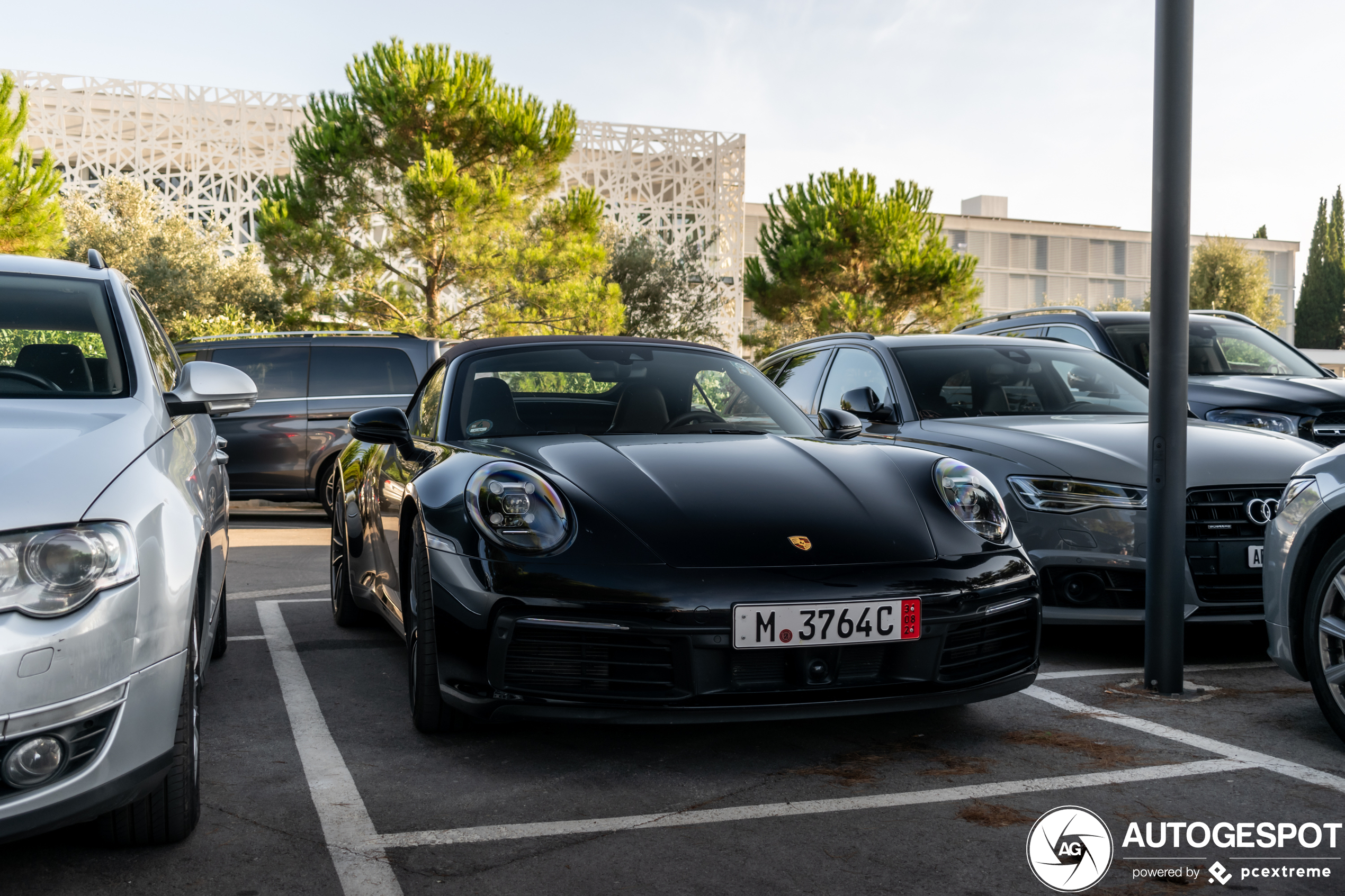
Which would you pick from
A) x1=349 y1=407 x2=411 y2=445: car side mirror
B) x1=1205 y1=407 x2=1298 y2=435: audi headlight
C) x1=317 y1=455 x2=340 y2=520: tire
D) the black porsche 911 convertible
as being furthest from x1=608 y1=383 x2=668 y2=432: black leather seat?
x1=317 y1=455 x2=340 y2=520: tire

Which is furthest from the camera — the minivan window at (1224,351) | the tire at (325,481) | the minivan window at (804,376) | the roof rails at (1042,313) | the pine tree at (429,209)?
the pine tree at (429,209)

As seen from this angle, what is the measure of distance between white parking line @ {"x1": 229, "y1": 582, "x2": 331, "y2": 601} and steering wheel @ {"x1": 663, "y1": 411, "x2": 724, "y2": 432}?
3.16 m

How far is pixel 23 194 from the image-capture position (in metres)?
23.3

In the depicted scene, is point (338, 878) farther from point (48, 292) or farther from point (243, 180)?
point (243, 180)

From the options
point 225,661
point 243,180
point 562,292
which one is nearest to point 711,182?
point 243,180

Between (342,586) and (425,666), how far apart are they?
7.07 ft

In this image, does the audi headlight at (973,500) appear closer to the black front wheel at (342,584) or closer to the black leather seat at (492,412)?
the black leather seat at (492,412)

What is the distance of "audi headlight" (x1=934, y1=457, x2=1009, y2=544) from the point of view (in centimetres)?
349

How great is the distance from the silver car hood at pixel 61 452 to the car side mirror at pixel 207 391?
51 cm

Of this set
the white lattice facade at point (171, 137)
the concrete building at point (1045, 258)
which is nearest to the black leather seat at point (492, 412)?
the white lattice facade at point (171, 137)

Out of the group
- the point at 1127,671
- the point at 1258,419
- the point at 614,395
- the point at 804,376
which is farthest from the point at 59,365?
the point at 1258,419

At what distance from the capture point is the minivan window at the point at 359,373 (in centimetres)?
1081

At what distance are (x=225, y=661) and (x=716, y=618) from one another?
2657mm

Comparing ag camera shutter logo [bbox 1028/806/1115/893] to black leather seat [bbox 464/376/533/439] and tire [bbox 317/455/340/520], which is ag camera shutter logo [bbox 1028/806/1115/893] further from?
tire [bbox 317/455/340/520]
